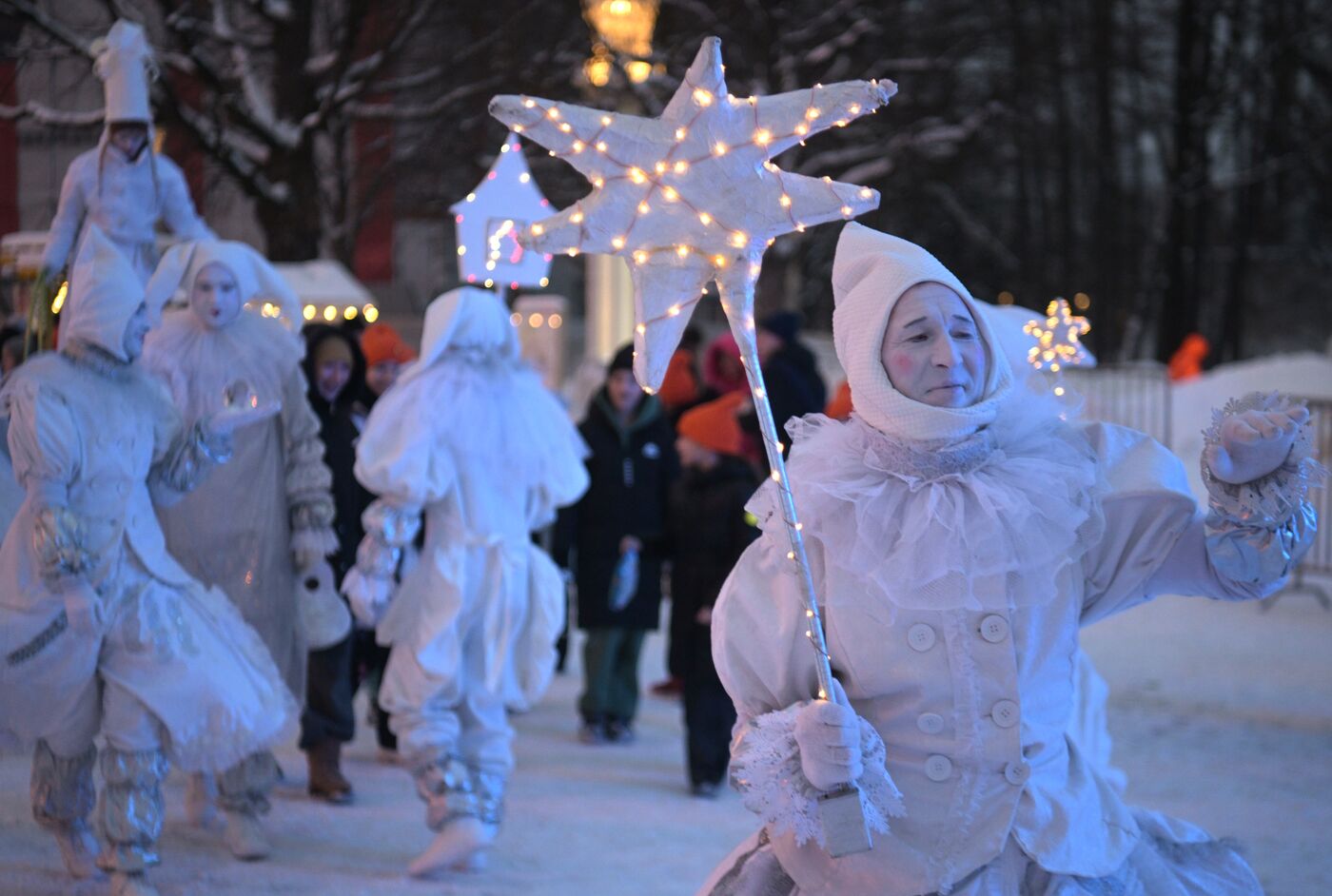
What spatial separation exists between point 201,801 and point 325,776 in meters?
0.62

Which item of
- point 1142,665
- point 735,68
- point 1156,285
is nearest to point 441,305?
point 1142,665

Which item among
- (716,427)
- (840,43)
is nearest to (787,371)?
(716,427)

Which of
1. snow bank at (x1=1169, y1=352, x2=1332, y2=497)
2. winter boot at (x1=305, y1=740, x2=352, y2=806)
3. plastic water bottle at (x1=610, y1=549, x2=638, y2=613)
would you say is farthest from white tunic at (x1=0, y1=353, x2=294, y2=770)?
snow bank at (x1=1169, y1=352, x2=1332, y2=497)

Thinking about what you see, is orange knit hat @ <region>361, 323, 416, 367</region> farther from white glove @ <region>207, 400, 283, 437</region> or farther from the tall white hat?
the tall white hat

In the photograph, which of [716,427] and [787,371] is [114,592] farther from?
[787,371]

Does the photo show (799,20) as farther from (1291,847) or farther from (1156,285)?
(1291,847)

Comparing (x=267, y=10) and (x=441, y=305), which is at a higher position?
(x=267, y=10)

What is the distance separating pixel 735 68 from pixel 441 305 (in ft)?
47.6

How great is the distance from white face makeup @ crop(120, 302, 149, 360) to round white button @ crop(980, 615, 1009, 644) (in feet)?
10.4

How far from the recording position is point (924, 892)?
3002 millimetres

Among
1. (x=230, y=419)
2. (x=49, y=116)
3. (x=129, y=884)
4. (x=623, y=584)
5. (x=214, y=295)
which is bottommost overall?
(x=129, y=884)

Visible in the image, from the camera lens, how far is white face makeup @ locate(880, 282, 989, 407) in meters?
3.07

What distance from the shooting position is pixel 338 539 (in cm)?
679

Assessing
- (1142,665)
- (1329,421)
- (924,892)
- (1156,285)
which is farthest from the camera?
(1156,285)
